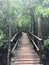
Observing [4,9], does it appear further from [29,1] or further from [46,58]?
[46,58]

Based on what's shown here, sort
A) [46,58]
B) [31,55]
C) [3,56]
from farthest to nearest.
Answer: [3,56], [46,58], [31,55]

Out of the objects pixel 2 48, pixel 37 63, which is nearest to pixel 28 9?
pixel 2 48

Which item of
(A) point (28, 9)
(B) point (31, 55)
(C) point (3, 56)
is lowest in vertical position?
(C) point (3, 56)

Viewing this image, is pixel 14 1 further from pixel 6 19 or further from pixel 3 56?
pixel 3 56

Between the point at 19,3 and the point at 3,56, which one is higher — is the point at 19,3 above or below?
above

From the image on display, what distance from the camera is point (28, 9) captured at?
21.1 m

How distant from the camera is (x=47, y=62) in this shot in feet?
57.7

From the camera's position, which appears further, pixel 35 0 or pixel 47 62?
pixel 35 0

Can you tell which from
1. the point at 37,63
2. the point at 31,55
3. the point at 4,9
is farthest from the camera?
the point at 4,9

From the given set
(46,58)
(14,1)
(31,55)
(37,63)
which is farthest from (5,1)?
(37,63)

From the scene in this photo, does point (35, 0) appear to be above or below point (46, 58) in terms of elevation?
above

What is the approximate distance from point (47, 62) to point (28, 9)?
6279mm

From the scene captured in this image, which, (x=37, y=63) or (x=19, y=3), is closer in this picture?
(x=37, y=63)

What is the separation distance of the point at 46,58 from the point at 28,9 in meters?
6.13
